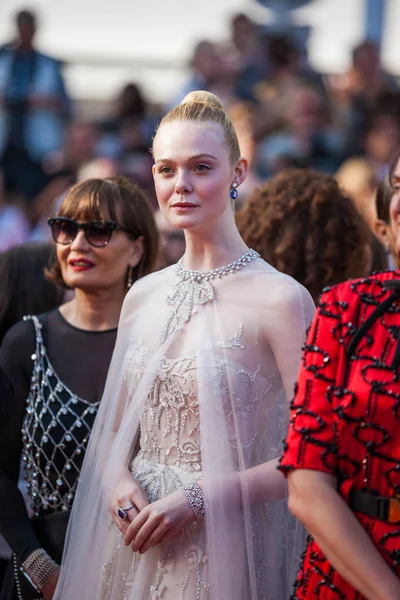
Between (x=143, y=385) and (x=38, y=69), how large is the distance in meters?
6.35

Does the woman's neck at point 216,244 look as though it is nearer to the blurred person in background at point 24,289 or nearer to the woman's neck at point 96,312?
the woman's neck at point 96,312

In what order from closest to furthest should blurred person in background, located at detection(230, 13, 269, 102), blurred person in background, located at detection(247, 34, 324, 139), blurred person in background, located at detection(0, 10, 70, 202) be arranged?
blurred person in background, located at detection(0, 10, 70, 202), blurred person in background, located at detection(247, 34, 324, 139), blurred person in background, located at detection(230, 13, 269, 102)

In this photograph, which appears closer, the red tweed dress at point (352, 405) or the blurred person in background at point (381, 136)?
the red tweed dress at point (352, 405)

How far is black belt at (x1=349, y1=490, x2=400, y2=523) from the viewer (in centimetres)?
212

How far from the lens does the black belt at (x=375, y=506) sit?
212 cm

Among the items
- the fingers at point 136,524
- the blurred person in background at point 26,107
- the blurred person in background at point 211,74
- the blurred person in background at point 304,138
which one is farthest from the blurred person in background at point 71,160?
the fingers at point 136,524

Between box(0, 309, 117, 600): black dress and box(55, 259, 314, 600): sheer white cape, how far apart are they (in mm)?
360

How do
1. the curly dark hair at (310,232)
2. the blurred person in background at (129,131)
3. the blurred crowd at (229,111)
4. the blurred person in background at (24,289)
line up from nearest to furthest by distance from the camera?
1. the curly dark hair at (310,232)
2. the blurred person in background at (24,289)
3. the blurred crowd at (229,111)
4. the blurred person in background at (129,131)

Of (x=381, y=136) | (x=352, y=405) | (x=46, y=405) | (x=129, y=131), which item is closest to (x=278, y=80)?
(x=381, y=136)

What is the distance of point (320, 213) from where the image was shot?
4023mm

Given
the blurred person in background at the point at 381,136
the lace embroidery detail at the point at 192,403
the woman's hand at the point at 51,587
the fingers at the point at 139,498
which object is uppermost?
the blurred person in background at the point at 381,136

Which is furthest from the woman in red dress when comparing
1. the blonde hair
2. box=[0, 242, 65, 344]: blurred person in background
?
box=[0, 242, 65, 344]: blurred person in background

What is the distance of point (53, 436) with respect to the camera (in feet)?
11.5

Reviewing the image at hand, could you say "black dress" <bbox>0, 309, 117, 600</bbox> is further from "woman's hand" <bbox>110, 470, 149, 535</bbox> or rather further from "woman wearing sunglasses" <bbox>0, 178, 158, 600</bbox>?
"woman's hand" <bbox>110, 470, 149, 535</bbox>
